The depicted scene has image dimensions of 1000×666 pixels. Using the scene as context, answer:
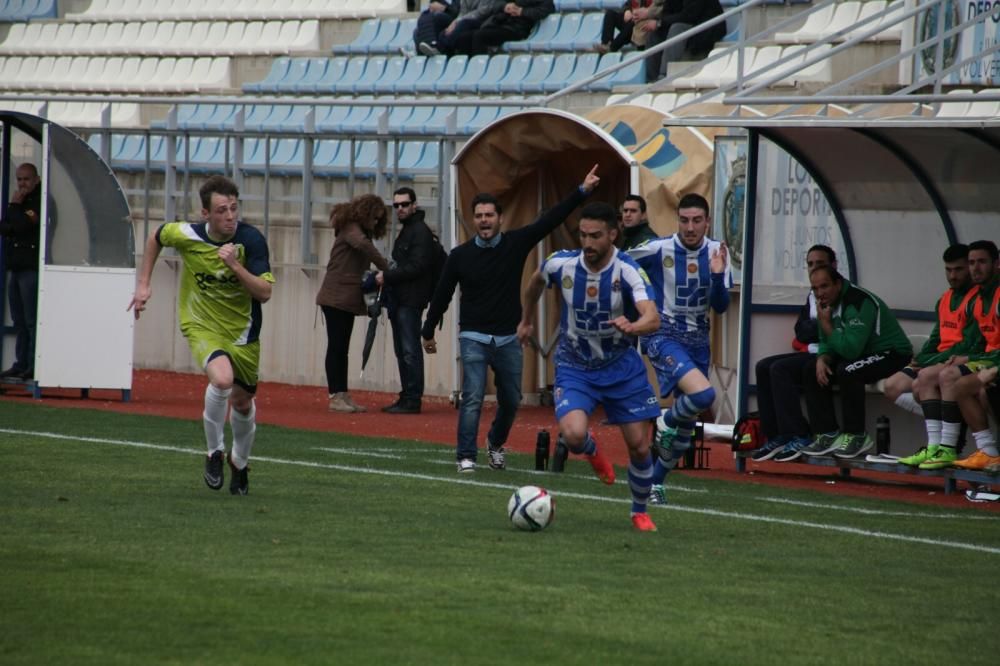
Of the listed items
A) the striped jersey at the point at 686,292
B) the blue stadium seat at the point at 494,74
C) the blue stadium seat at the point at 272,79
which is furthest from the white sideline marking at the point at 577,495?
the blue stadium seat at the point at 272,79

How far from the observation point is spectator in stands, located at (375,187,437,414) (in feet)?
58.4

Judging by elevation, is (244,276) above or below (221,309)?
above

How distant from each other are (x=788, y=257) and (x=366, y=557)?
708 centimetres

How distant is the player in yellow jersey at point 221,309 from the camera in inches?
427

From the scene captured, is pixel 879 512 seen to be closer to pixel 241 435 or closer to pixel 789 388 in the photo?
pixel 789 388

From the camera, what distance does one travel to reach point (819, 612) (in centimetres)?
766

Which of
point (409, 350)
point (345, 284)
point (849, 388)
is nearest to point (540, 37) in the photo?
point (345, 284)

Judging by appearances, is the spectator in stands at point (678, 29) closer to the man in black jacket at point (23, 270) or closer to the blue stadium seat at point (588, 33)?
the blue stadium seat at point (588, 33)

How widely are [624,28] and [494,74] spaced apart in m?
2.29

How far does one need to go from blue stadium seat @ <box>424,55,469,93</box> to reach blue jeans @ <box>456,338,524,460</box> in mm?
11202

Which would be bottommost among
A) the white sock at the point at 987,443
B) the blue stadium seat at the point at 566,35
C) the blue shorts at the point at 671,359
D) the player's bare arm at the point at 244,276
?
the white sock at the point at 987,443

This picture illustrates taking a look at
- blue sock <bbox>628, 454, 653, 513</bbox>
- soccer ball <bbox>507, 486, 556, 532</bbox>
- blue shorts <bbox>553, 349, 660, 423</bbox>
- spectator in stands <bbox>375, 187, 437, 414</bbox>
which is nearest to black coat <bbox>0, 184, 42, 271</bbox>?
spectator in stands <bbox>375, 187, 437, 414</bbox>

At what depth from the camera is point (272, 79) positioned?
2778 centimetres

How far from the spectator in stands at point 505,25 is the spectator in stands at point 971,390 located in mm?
12684
